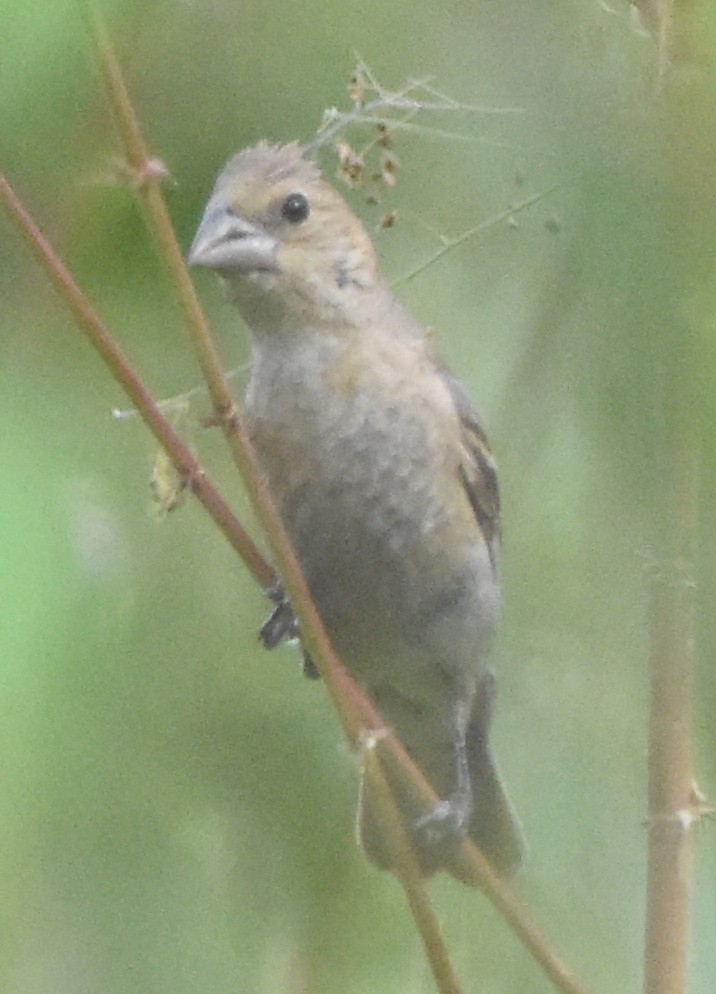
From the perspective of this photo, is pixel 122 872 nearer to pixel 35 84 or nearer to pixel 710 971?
pixel 710 971

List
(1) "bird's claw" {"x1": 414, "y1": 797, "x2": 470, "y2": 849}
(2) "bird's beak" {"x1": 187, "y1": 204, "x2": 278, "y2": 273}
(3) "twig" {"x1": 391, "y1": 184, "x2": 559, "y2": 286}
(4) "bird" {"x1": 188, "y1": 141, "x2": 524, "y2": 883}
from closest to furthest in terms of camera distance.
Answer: (3) "twig" {"x1": 391, "y1": 184, "x2": 559, "y2": 286} < (2) "bird's beak" {"x1": 187, "y1": 204, "x2": 278, "y2": 273} < (1) "bird's claw" {"x1": 414, "y1": 797, "x2": 470, "y2": 849} < (4) "bird" {"x1": 188, "y1": 141, "x2": 524, "y2": 883}

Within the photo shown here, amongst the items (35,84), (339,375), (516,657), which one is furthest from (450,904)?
(35,84)

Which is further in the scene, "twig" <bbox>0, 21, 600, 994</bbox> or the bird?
the bird

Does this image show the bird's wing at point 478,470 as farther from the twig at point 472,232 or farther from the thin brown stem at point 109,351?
the thin brown stem at point 109,351

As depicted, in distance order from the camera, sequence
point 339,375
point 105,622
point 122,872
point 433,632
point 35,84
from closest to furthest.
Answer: point 35,84 → point 105,622 → point 122,872 → point 339,375 → point 433,632

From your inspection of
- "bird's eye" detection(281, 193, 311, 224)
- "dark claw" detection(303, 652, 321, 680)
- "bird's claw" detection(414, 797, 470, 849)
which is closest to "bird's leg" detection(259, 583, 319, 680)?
"dark claw" detection(303, 652, 321, 680)

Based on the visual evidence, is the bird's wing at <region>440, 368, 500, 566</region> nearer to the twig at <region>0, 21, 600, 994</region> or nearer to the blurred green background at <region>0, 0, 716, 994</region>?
the blurred green background at <region>0, 0, 716, 994</region>
